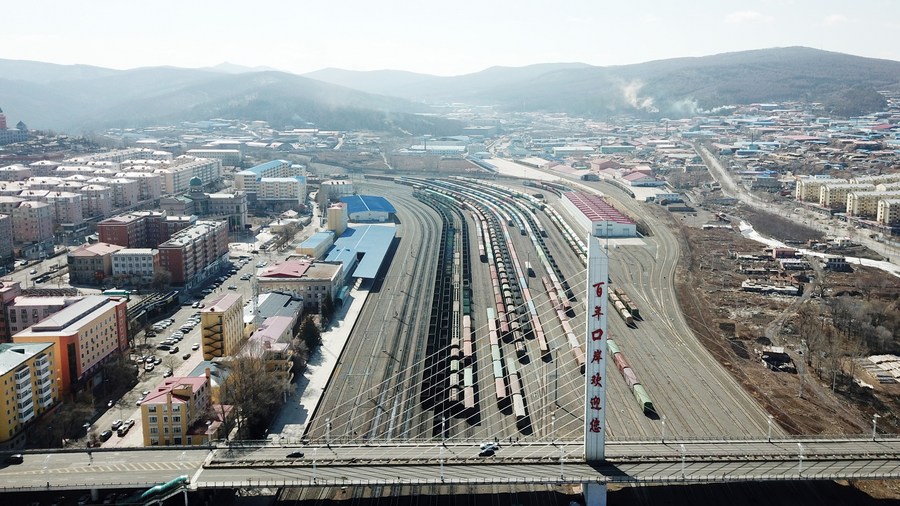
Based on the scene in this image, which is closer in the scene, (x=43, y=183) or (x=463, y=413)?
(x=463, y=413)

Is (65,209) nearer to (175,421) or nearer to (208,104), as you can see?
(175,421)

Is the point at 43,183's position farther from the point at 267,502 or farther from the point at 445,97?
the point at 445,97

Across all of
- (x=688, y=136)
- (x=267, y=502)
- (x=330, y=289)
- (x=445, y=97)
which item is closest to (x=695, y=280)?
(x=330, y=289)

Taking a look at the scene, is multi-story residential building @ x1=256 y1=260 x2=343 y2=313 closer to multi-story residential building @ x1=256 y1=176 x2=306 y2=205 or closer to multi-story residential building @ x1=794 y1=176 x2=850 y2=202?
multi-story residential building @ x1=256 y1=176 x2=306 y2=205

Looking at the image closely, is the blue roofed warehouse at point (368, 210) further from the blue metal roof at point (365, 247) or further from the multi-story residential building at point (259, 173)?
the multi-story residential building at point (259, 173)

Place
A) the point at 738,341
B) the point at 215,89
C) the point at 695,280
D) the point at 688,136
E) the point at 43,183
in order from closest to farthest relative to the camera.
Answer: the point at 738,341 < the point at 695,280 < the point at 43,183 < the point at 688,136 < the point at 215,89

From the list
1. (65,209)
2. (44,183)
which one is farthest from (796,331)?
(44,183)
